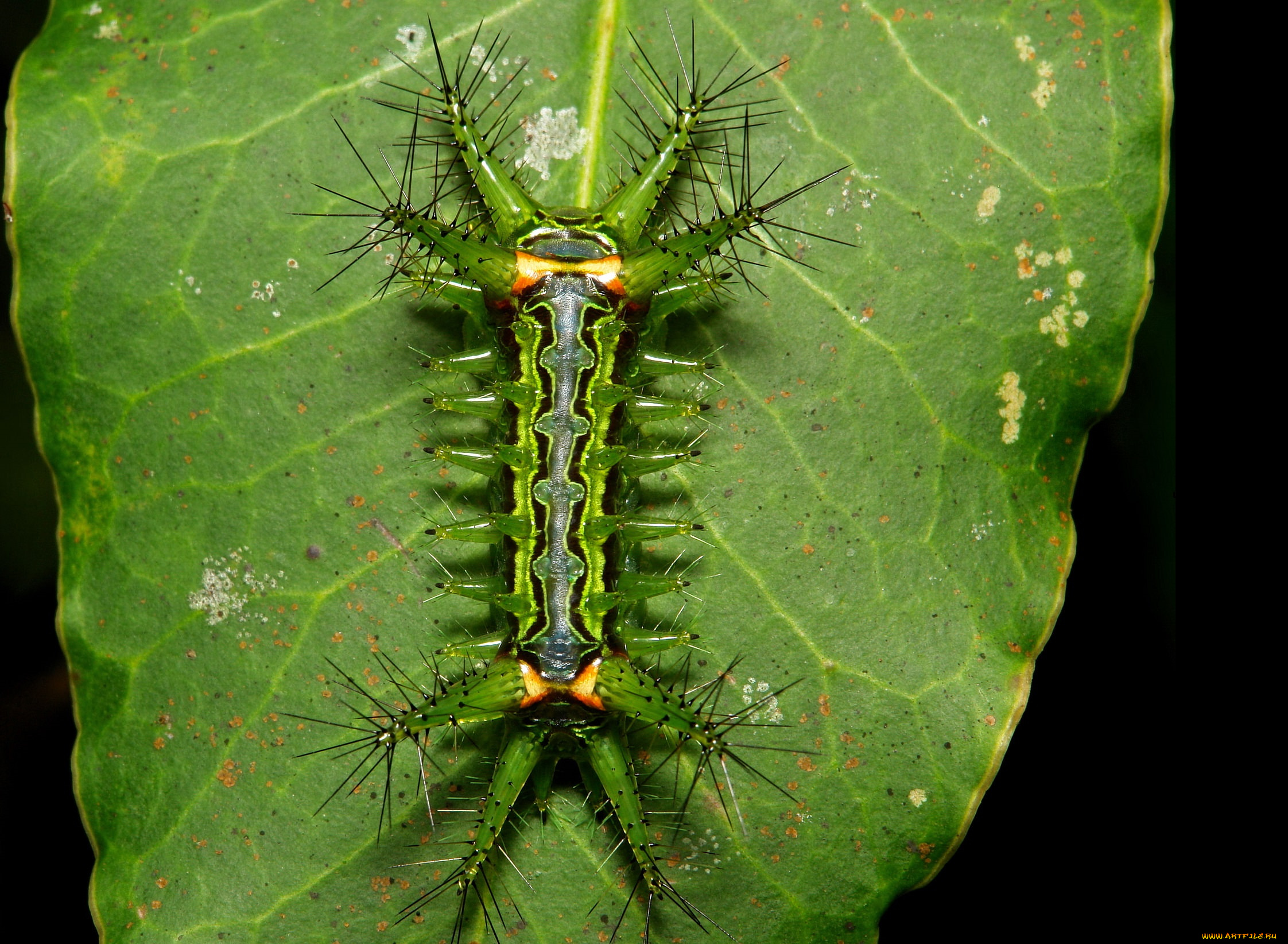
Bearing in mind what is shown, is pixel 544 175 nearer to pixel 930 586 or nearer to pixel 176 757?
pixel 930 586

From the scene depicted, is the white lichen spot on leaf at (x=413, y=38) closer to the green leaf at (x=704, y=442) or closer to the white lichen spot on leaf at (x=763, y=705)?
the green leaf at (x=704, y=442)

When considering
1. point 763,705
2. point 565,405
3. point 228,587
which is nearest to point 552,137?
Result: point 565,405

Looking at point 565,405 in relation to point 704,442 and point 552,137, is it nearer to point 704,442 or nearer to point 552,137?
point 704,442

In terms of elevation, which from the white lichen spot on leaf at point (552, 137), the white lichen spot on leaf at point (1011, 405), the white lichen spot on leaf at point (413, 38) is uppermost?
the white lichen spot on leaf at point (413, 38)

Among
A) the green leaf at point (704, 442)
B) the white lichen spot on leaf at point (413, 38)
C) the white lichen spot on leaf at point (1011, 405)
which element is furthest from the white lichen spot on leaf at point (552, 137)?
the white lichen spot on leaf at point (1011, 405)

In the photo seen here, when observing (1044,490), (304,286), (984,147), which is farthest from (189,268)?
(1044,490)

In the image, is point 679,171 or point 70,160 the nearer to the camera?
point 70,160

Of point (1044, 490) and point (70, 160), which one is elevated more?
point (70, 160)
